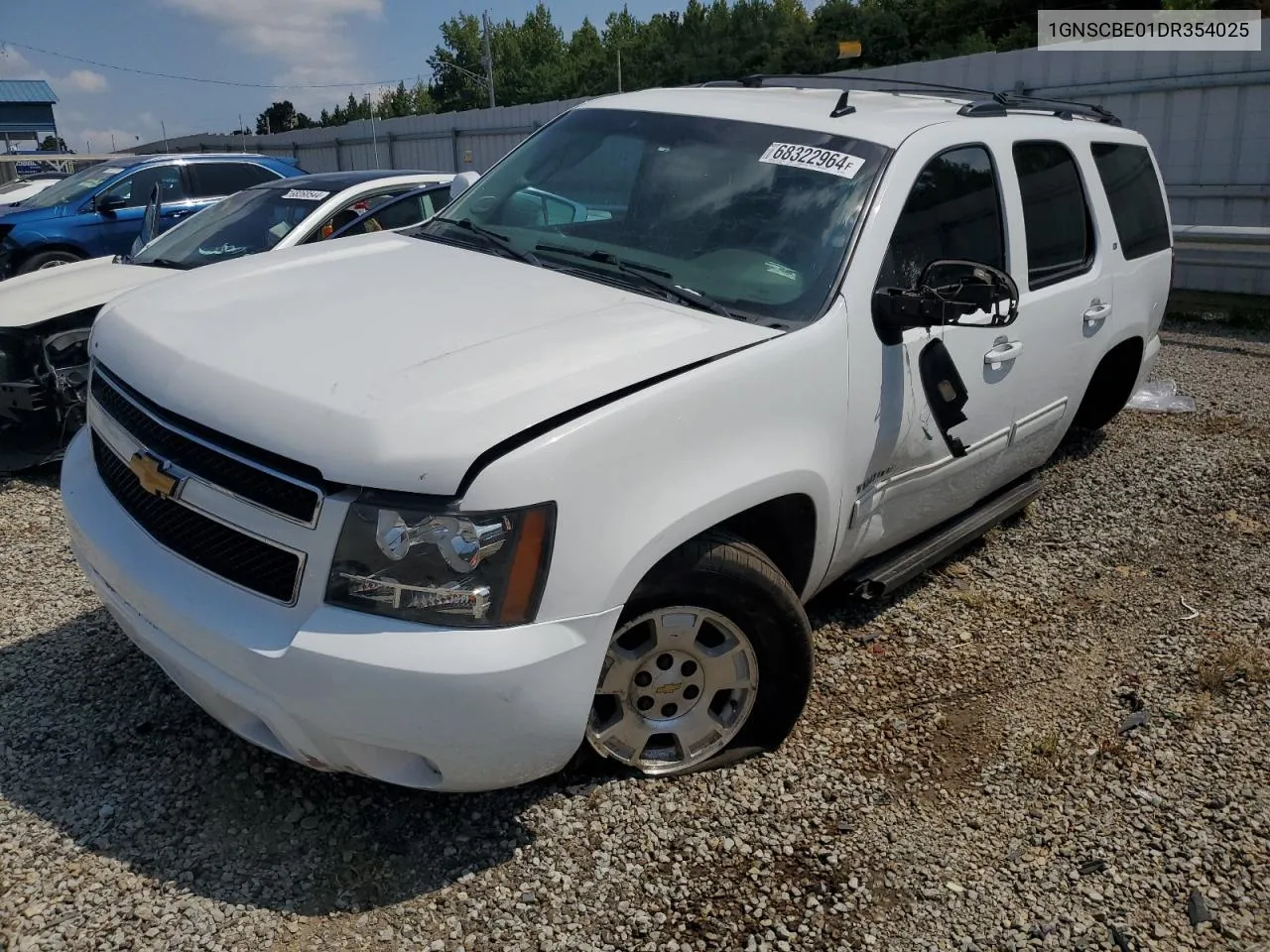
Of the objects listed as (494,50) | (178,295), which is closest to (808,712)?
(178,295)

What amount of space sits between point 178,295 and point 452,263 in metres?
0.85

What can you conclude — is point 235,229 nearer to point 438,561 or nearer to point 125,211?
point 438,561

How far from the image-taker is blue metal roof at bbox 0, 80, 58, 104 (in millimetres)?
69250

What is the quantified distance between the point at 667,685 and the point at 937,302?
136 centimetres

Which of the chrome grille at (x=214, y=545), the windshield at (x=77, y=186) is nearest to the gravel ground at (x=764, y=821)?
the chrome grille at (x=214, y=545)

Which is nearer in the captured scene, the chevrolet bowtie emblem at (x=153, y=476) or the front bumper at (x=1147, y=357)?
the chevrolet bowtie emblem at (x=153, y=476)

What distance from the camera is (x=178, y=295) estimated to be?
3021 mm

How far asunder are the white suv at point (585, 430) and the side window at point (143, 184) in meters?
9.03

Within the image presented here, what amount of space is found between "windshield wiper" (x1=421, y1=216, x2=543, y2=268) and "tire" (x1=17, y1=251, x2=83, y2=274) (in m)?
9.26

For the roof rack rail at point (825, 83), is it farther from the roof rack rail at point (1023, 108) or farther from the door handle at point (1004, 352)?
the door handle at point (1004, 352)

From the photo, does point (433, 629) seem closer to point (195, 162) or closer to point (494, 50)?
point (195, 162)

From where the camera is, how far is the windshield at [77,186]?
1168 cm

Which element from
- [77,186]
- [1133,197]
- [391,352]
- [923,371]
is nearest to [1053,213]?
A: [1133,197]

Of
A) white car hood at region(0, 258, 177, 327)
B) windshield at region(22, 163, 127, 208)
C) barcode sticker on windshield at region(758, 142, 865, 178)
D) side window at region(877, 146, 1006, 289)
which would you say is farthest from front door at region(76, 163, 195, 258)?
side window at region(877, 146, 1006, 289)
